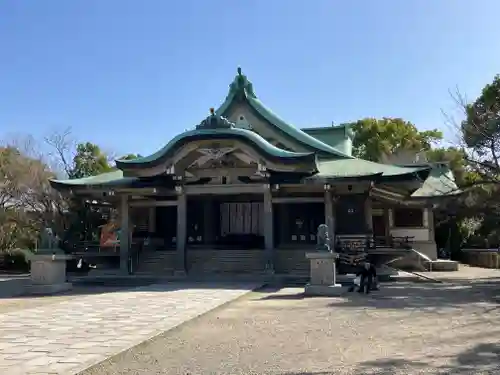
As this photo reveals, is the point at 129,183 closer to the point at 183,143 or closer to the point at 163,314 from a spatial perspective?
the point at 183,143

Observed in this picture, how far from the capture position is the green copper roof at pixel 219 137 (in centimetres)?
1917

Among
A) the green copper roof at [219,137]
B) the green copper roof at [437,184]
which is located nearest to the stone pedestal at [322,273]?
the green copper roof at [219,137]

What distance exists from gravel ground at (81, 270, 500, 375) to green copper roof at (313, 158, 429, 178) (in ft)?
24.7

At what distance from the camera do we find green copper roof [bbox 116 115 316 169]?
62.9 feet

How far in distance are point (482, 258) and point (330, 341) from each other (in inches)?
968

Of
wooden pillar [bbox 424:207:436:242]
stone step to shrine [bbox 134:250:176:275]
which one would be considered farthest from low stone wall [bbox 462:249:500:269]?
stone step to shrine [bbox 134:250:176:275]

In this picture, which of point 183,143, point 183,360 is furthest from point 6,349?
point 183,143

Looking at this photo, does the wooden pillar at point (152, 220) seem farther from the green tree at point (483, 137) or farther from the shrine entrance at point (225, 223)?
the green tree at point (483, 137)

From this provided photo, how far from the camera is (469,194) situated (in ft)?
73.0

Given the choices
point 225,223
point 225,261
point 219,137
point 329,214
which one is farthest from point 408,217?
point 219,137

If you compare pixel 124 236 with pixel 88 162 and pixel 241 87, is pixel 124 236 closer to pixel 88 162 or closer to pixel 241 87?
pixel 241 87

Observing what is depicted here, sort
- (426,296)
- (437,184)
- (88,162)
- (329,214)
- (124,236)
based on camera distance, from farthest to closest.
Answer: (88,162), (437,184), (124,236), (329,214), (426,296)

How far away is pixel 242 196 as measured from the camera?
23562mm

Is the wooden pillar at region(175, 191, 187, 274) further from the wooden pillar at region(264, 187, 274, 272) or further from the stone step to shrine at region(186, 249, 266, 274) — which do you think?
the wooden pillar at region(264, 187, 274, 272)
